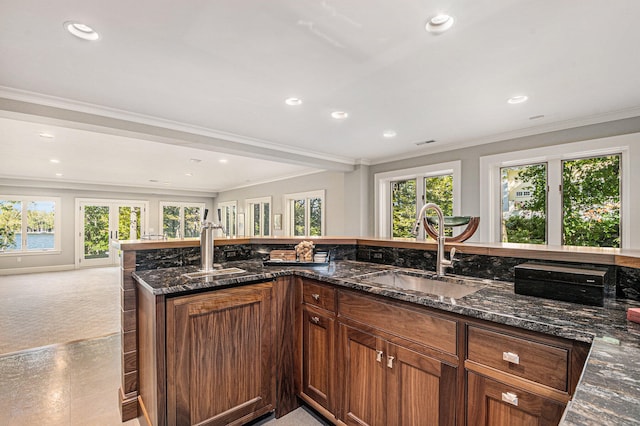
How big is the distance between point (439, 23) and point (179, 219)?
1072 centimetres

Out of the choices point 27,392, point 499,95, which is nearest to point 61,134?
point 27,392

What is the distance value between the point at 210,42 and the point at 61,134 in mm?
3416

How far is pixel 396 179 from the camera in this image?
17.7 ft

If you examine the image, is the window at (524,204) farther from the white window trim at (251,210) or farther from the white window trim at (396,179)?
the white window trim at (251,210)

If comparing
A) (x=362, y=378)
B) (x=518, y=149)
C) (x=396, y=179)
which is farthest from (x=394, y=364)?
(x=396, y=179)

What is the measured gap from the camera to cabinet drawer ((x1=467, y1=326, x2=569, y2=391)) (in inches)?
41.7

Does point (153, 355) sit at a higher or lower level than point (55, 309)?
higher

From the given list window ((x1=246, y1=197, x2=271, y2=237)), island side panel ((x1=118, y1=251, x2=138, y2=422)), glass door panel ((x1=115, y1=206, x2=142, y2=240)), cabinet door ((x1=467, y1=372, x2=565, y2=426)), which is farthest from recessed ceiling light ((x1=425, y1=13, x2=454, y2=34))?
glass door panel ((x1=115, y1=206, x2=142, y2=240))

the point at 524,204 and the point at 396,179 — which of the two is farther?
the point at 396,179

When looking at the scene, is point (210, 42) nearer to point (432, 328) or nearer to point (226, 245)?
point (226, 245)

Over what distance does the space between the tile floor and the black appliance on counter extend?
59.8 inches

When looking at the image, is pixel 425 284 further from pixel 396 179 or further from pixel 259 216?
pixel 259 216

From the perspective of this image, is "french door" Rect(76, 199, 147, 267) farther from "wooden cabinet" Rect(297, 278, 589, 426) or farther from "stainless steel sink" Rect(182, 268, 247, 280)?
"wooden cabinet" Rect(297, 278, 589, 426)

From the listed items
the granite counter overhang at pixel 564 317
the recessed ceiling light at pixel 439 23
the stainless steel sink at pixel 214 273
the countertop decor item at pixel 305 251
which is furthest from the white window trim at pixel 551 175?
the stainless steel sink at pixel 214 273
